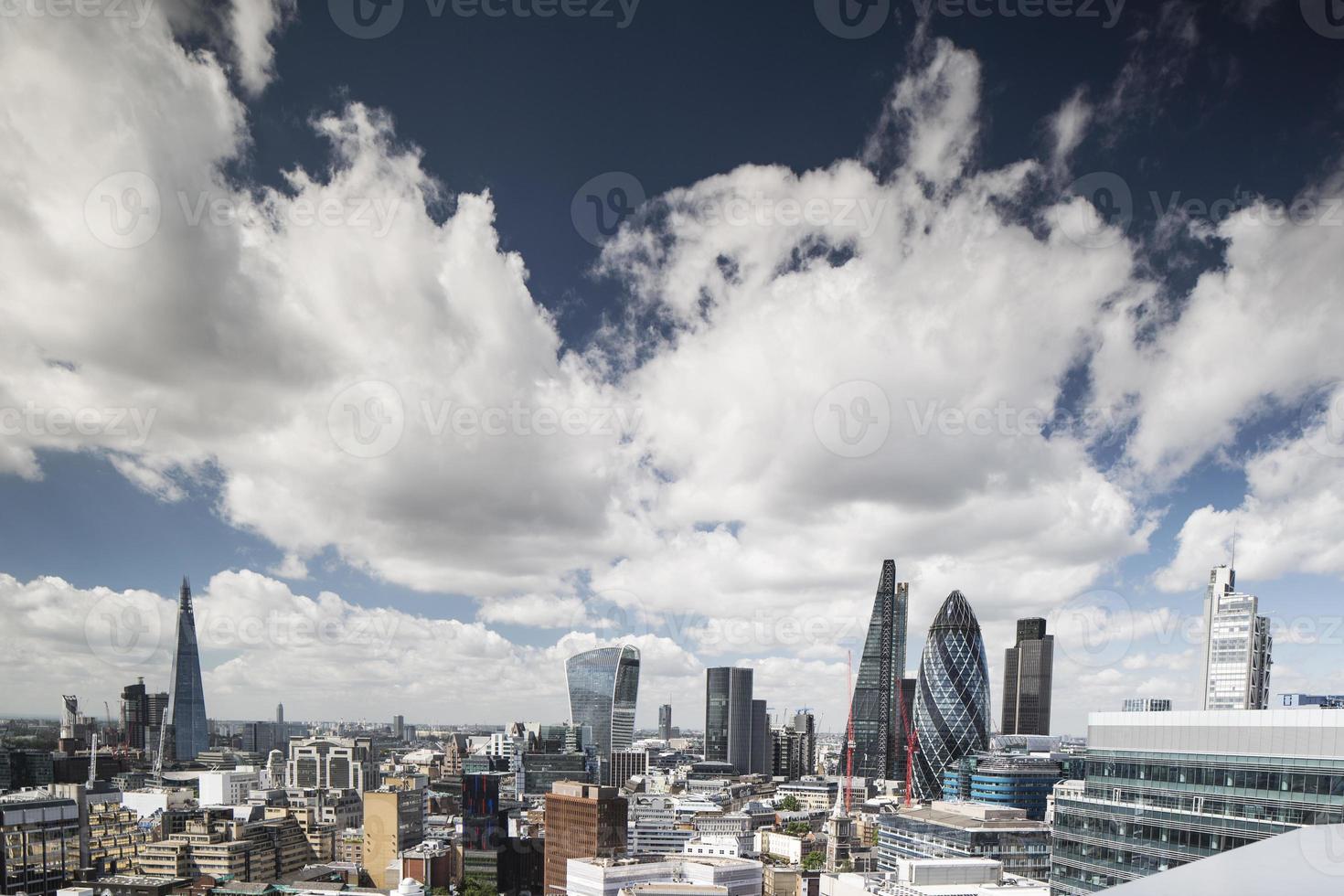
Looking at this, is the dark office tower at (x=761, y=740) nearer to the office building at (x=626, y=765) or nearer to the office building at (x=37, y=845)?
the office building at (x=626, y=765)

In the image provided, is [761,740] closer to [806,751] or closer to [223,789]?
[806,751]

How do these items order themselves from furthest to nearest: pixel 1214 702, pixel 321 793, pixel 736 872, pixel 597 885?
1. pixel 321 793
2. pixel 1214 702
3. pixel 736 872
4. pixel 597 885

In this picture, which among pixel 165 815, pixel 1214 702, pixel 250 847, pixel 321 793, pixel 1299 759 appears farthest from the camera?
pixel 321 793

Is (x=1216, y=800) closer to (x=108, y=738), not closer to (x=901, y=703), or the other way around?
(x=901, y=703)

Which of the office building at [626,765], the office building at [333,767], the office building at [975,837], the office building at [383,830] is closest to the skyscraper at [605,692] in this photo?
the office building at [626,765]

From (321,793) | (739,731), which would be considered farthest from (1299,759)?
(739,731)

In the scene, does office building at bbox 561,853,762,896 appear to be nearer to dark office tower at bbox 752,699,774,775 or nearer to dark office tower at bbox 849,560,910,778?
dark office tower at bbox 849,560,910,778

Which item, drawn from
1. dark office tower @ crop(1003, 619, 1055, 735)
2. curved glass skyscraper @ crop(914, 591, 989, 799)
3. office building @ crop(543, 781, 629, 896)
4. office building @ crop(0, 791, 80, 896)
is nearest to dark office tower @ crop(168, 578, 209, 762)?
office building @ crop(0, 791, 80, 896)
